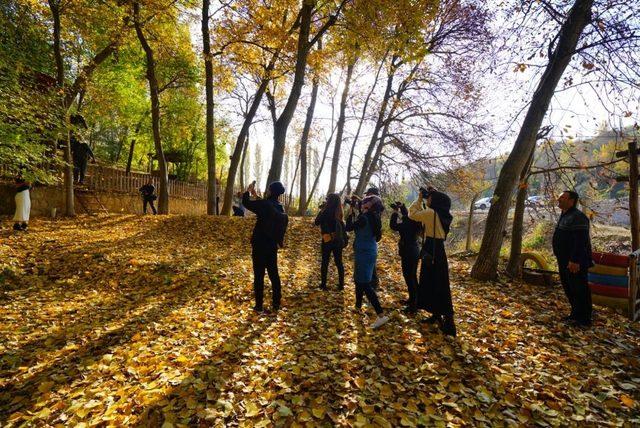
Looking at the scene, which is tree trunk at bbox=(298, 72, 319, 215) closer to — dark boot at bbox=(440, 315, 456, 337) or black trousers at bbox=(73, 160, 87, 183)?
black trousers at bbox=(73, 160, 87, 183)

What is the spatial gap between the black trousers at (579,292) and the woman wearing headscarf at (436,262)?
2.21 meters

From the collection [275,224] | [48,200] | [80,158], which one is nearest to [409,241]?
[275,224]

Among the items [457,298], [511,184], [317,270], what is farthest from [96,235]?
[511,184]

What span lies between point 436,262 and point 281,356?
250 cm

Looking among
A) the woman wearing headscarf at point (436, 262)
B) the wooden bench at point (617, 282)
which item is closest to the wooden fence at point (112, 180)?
the woman wearing headscarf at point (436, 262)

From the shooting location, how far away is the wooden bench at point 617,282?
229 inches

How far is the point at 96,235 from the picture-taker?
10.5 metres

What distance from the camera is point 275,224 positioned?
523 centimetres

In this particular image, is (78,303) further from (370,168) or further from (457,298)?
(370,168)

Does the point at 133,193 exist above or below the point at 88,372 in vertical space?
above

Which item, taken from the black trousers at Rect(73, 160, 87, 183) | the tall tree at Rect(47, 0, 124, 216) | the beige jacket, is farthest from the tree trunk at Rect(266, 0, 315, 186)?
the black trousers at Rect(73, 160, 87, 183)

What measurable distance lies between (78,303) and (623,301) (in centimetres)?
979

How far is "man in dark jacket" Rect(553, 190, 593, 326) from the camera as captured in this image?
514 cm

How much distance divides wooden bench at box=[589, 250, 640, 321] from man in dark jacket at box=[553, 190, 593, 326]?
4.05ft
